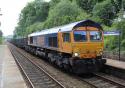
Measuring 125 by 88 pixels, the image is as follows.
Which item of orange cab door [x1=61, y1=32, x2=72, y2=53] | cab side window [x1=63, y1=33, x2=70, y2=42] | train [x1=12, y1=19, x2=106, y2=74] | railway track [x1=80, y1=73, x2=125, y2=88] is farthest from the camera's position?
cab side window [x1=63, y1=33, x2=70, y2=42]

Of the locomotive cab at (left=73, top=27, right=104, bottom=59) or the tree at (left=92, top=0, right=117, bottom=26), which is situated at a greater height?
the tree at (left=92, top=0, right=117, bottom=26)

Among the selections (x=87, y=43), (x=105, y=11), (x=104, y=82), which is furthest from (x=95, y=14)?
(x=104, y=82)

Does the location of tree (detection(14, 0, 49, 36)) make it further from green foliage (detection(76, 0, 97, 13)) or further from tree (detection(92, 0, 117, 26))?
tree (detection(92, 0, 117, 26))

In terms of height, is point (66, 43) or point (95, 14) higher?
point (95, 14)

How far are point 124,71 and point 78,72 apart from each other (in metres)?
2.50

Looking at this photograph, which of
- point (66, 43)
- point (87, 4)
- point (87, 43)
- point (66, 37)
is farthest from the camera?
point (87, 4)

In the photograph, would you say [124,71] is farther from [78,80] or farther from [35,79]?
[35,79]

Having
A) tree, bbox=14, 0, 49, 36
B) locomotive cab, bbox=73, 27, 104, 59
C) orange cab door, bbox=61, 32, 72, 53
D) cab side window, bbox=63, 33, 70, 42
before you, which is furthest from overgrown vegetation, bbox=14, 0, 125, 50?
tree, bbox=14, 0, 49, 36

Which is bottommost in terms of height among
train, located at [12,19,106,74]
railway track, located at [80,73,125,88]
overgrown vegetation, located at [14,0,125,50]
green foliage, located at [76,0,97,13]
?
railway track, located at [80,73,125,88]

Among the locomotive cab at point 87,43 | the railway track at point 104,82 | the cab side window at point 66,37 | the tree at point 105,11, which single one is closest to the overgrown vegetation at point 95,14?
the tree at point 105,11

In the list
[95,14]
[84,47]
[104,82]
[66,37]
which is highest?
[95,14]

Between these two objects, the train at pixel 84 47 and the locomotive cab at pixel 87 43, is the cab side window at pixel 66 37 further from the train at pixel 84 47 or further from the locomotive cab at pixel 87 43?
the locomotive cab at pixel 87 43

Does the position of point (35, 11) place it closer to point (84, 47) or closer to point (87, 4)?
point (87, 4)

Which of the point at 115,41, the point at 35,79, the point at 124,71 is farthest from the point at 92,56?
the point at 115,41
